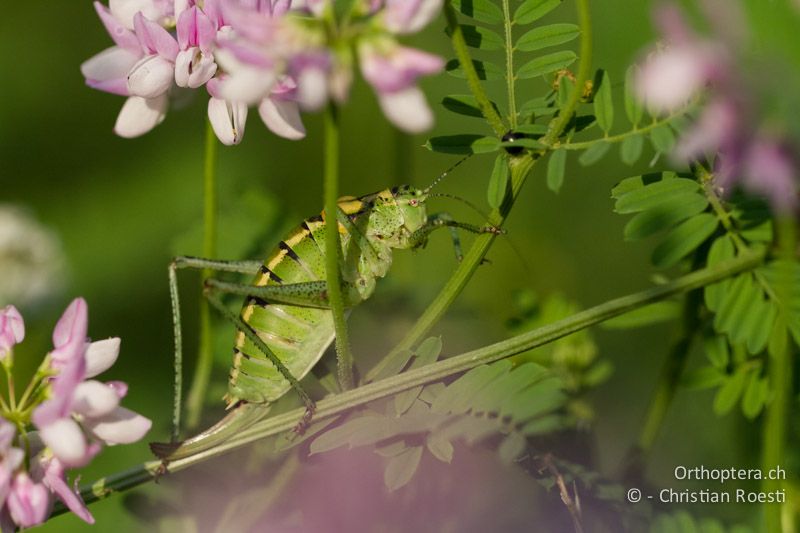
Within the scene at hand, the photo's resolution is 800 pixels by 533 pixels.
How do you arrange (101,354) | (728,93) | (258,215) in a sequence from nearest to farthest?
(728,93) → (101,354) → (258,215)

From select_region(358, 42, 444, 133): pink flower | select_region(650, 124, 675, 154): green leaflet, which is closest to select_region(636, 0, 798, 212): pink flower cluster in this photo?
select_region(358, 42, 444, 133): pink flower

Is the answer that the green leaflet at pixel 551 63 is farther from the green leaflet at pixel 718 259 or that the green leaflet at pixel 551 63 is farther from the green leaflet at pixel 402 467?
the green leaflet at pixel 402 467

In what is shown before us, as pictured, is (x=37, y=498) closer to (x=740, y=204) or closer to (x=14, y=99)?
(x=740, y=204)

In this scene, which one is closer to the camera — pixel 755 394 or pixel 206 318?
pixel 755 394

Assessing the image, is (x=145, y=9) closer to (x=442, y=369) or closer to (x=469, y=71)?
(x=469, y=71)

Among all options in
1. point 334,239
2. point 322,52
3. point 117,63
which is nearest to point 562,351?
point 334,239

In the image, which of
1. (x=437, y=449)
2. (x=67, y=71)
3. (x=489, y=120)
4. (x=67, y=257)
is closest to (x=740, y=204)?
(x=489, y=120)

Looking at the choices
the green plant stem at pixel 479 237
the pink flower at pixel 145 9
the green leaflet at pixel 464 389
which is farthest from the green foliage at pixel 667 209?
the pink flower at pixel 145 9
